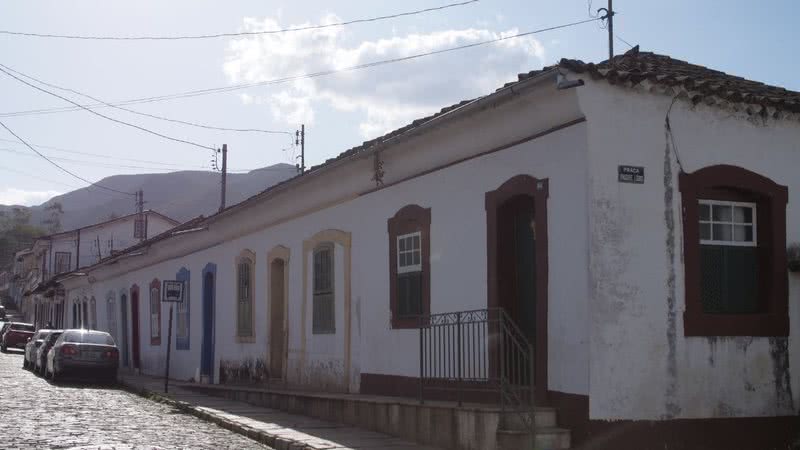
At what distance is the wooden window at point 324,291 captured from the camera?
1800 centimetres

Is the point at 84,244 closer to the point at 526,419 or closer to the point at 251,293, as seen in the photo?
the point at 251,293

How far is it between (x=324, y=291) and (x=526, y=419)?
8038 millimetres

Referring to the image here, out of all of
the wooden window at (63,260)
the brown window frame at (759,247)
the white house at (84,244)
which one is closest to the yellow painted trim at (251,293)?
the brown window frame at (759,247)

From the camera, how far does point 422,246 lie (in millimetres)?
14656

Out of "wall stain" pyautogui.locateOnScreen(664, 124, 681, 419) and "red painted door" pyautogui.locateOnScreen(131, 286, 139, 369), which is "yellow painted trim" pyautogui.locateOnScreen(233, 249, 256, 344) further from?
"wall stain" pyautogui.locateOnScreen(664, 124, 681, 419)

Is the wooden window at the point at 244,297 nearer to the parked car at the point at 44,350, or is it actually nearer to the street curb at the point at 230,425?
the street curb at the point at 230,425

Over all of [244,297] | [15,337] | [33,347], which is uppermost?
[244,297]

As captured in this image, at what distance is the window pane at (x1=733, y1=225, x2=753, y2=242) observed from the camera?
1200 centimetres

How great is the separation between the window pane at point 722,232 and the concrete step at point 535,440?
3102mm

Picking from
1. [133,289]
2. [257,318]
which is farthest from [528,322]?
[133,289]

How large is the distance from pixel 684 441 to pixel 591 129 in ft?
12.0

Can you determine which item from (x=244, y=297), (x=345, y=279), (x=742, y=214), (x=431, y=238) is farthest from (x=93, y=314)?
(x=742, y=214)

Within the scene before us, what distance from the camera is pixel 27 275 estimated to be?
9412 centimetres

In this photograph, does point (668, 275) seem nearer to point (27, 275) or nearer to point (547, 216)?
point (547, 216)
